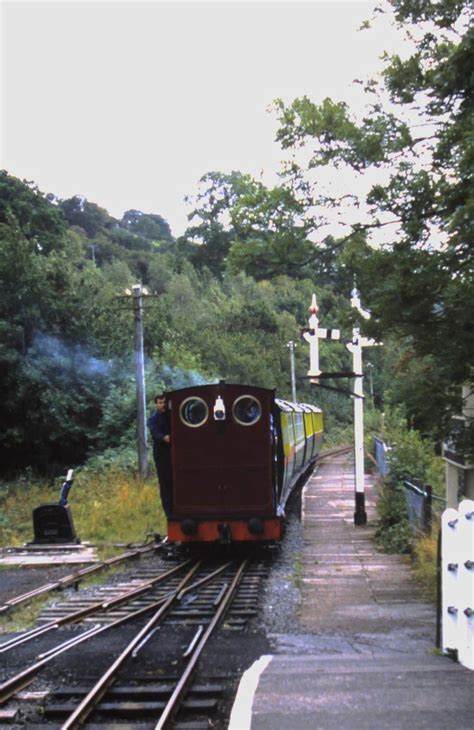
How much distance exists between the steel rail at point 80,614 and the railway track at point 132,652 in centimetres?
1

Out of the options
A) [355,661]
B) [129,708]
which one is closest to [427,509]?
[355,661]

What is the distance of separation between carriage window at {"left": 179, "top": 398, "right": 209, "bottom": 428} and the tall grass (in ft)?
13.3

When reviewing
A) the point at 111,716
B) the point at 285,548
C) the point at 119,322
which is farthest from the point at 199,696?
the point at 119,322

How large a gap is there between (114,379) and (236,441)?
1600cm

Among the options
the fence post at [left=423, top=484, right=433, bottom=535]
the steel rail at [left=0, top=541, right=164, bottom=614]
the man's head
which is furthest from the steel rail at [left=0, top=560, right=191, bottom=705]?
the fence post at [left=423, top=484, right=433, bottom=535]

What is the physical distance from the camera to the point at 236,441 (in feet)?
42.7

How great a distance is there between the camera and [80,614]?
923 centimetres

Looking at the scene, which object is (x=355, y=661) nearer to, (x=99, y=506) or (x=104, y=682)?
(x=104, y=682)

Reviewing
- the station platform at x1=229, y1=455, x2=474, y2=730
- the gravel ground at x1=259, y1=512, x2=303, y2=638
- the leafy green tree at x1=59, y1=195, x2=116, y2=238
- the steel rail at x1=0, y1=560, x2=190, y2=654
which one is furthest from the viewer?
the leafy green tree at x1=59, y1=195, x2=116, y2=238

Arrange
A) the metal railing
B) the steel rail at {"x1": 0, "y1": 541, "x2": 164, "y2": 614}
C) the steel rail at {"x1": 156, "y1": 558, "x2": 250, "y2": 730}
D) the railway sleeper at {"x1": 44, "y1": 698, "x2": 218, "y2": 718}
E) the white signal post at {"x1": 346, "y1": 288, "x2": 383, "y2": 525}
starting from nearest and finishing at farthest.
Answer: the steel rail at {"x1": 156, "y1": 558, "x2": 250, "y2": 730}
the railway sleeper at {"x1": 44, "y1": 698, "x2": 218, "y2": 718}
the steel rail at {"x1": 0, "y1": 541, "x2": 164, "y2": 614}
the white signal post at {"x1": 346, "y1": 288, "x2": 383, "y2": 525}
the metal railing

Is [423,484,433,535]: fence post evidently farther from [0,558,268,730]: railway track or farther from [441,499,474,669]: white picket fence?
[441,499,474,669]: white picket fence

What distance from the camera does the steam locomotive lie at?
510 inches

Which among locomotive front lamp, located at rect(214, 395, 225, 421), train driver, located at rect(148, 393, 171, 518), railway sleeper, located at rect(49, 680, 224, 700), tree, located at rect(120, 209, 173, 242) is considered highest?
tree, located at rect(120, 209, 173, 242)

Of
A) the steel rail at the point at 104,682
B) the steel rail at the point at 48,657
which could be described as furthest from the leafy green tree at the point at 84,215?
the steel rail at the point at 104,682
